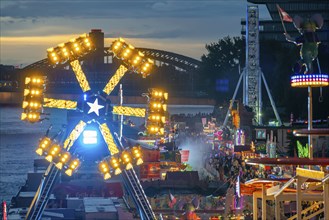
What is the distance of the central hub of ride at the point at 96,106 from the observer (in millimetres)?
25938

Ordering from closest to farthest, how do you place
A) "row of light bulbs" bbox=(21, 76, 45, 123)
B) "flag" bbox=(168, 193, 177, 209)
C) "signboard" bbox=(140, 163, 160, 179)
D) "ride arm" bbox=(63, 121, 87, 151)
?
1. "row of light bulbs" bbox=(21, 76, 45, 123)
2. "ride arm" bbox=(63, 121, 87, 151)
3. "flag" bbox=(168, 193, 177, 209)
4. "signboard" bbox=(140, 163, 160, 179)

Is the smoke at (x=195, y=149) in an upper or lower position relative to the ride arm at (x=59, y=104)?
lower

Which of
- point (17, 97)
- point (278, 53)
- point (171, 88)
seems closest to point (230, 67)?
point (171, 88)

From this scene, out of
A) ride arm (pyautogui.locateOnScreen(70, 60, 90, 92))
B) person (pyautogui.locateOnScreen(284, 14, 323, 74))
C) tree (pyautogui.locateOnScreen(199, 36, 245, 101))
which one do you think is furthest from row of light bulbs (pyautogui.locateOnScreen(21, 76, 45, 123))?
tree (pyautogui.locateOnScreen(199, 36, 245, 101))

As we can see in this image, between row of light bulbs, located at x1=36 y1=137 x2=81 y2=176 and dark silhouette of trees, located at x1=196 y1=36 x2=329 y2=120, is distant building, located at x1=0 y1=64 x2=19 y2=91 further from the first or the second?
row of light bulbs, located at x1=36 y1=137 x2=81 y2=176

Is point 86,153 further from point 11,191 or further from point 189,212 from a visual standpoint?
point 11,191

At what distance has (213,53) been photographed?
440ft

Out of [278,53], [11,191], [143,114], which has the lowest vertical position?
[11,191]

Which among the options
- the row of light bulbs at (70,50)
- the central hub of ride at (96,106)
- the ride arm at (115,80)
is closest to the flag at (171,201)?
the ride arm at (115,80)

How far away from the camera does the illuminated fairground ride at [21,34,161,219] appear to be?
82.2 ft

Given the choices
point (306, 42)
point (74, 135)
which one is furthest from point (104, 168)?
point (306, 42)

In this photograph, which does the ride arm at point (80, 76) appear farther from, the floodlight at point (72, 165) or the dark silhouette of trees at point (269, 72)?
the dark silhouette of trees at point (269, 72)

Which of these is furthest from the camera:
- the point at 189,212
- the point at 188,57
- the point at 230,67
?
the point at 188,57

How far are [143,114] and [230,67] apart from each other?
345 ft
